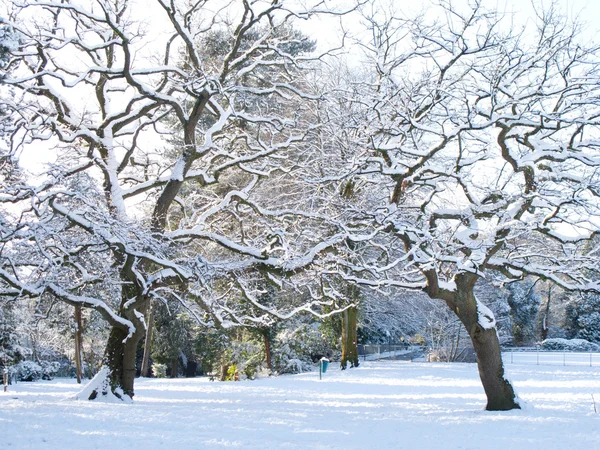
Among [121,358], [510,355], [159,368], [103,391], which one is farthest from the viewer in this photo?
[510,355]

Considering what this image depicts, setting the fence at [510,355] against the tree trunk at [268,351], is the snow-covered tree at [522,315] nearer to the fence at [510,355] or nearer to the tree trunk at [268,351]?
the fence at [510,355]

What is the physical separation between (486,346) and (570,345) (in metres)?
35.2

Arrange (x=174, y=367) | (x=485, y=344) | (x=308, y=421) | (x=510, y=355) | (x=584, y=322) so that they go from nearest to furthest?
(x=308, y=421)
(x=485, y=344)
(x=174, y=367)
(x=510, y=355)
(x=584, y=322)

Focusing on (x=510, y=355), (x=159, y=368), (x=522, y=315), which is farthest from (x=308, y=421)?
(x=522, y=315)

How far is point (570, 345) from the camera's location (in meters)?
43.9

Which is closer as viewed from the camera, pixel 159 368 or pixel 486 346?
pixel 486 346

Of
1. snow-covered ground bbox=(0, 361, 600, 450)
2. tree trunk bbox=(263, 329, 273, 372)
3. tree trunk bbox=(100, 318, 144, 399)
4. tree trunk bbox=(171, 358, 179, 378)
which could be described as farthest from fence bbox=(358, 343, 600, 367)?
tree trunk bbox=(100, 318, 144, 399)

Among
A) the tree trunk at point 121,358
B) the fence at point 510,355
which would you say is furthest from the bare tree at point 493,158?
the fence at point 510,355

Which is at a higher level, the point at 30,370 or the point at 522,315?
the point at 522,315

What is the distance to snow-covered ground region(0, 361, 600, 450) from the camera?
351 inches

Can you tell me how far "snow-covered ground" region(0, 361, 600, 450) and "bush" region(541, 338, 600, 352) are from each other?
2817 cm

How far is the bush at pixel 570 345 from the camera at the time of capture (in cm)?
4388

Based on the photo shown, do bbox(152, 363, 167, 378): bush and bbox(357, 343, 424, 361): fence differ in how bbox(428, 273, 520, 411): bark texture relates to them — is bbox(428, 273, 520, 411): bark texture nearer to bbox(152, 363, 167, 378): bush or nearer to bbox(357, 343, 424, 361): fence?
bbox(357, 343, 424, 361): fence

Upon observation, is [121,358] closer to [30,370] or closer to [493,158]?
[493,158]
